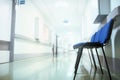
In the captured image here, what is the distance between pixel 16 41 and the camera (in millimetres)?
5402

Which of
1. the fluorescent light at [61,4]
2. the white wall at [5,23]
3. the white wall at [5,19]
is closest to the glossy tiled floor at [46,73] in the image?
the white wall at [5,23]

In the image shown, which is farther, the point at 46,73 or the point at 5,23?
the point at 5,23

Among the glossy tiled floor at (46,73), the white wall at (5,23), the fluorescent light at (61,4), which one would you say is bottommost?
the glossy tiled floor at (46,73)

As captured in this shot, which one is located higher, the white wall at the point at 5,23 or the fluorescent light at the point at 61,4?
the fluorescent light at the point at 61,4

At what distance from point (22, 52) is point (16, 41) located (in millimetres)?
804

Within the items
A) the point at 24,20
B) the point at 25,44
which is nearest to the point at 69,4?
the point at 24,20

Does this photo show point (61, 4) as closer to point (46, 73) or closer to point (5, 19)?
point (5, 19)

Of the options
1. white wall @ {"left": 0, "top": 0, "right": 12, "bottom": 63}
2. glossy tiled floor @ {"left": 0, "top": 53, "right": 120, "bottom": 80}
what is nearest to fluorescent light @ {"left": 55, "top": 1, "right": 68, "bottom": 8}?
white wall @ {"left": 0, "top": 0, "right": 12, "bottom": 63}

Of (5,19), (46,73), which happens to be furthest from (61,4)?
(46,73)

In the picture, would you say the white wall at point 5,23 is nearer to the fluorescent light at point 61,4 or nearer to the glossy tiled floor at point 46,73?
the glossy tiled floor at point 46,73

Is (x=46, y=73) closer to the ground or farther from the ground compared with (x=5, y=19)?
closer to the ground

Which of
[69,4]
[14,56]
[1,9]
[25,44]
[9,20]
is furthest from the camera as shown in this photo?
[69,4]

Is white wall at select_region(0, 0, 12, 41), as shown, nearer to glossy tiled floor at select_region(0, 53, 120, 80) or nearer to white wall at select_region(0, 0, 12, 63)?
white wall at select_region(0, 0, 12, 63)

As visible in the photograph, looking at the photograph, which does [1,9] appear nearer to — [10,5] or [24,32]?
[10,5]
